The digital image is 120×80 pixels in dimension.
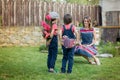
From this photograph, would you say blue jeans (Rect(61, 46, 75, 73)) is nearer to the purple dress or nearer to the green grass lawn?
the green grass lawn

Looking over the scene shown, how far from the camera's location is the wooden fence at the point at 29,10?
18.6 metres

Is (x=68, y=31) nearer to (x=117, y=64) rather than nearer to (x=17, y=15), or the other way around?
(x=117, y=64)

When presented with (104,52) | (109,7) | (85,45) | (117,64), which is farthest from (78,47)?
(109,7)

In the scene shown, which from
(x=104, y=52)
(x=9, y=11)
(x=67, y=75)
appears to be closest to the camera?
(x=67, y=75)

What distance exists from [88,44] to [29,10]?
8.08m

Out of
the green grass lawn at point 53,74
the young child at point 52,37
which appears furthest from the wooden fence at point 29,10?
the young child at point 52,37

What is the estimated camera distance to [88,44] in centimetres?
1183

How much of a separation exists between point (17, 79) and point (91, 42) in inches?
165

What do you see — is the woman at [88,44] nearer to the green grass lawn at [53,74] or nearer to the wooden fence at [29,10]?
the green grass lawn at [53,74]

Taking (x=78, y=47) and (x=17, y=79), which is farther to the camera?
(x=78, y=47)

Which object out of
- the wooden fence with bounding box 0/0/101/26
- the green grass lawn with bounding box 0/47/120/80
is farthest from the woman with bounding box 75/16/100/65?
the wooden fence with bounding box 0/0/101/26

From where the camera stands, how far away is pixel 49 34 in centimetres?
938

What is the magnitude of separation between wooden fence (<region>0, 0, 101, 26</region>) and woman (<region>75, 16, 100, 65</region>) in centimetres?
755

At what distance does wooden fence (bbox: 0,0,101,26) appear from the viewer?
1864cm
